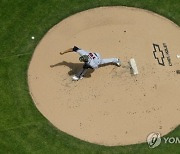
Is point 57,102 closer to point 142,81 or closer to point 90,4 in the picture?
point 142,81

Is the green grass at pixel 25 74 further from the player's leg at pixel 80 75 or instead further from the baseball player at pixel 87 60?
the baseball player at pixel 87 60

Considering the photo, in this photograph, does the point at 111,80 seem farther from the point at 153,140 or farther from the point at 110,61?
the point at 153,140

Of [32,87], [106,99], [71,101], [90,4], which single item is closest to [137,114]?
[106,99]

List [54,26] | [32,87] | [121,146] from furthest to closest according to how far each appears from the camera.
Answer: [54,26] → [32,87] → [121,146]

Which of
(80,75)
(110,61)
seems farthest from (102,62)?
(80,75)

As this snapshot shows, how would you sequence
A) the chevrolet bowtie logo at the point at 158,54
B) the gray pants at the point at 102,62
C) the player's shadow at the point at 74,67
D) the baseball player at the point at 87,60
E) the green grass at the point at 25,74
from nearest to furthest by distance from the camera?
the green grass at the point at 25,74 → the baseball player at the point at 87,60 → the gray pants at the point at 102,62 → the player's shadow at the point at 74,67 → the chevrolet bowtie logo at the point at 158,54

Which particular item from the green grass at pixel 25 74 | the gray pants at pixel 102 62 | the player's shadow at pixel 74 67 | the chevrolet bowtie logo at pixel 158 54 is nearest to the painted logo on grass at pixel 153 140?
the green grass at pixel 25 74
